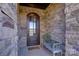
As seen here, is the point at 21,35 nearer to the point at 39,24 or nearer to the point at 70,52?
the point at 39,24

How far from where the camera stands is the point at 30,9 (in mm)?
3584

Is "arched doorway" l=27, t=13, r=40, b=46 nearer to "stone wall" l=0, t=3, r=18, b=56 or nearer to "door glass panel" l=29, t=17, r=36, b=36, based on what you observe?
"door glass panel" l=29, t=17, r=36, b=36

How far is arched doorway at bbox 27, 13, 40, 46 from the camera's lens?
362 cm

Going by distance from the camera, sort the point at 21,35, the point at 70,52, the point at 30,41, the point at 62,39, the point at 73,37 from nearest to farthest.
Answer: the point at 73,37 → the point at 70,52 → the point at 62,39 → the point at 21,35 → the point at 30,41

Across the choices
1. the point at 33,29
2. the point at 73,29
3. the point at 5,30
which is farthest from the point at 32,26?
the point at 5,30

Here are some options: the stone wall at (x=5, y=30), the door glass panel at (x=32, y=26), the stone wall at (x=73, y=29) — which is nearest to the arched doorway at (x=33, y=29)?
the door glass panel at (x=32, y=26)

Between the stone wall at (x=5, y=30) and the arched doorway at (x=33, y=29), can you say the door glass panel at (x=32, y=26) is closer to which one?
the arched doorway at (x=33, y=29)

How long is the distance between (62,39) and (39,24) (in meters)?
1.65

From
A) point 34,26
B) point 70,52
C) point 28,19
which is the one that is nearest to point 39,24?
point 34,26

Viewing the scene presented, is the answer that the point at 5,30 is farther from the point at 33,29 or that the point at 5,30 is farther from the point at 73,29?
the point at 33,29

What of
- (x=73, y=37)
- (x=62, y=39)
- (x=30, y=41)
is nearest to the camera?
(x=73, y=37)

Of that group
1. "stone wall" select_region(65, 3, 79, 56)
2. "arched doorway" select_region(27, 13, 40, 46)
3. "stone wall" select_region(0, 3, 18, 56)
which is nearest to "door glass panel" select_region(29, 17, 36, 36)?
"arched doorway" select_region(27, 13, 40, 46)

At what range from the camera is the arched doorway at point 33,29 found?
3.62 m

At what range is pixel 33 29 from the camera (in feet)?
12.0
